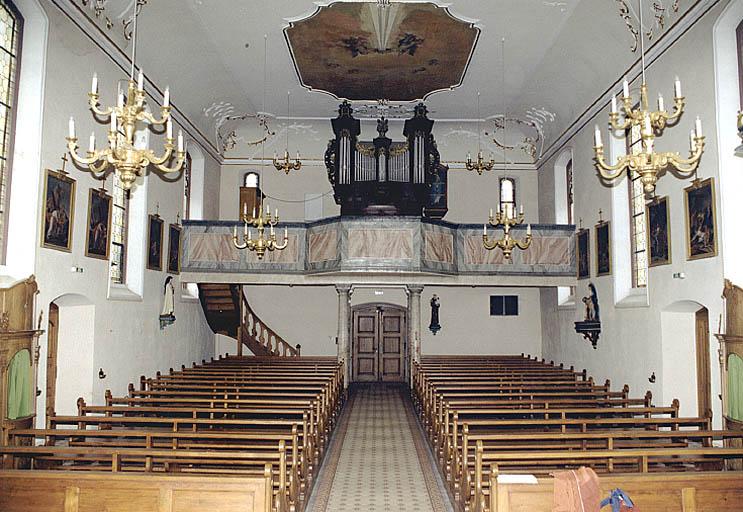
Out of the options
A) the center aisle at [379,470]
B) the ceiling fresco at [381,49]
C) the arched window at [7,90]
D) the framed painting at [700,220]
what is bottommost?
the center aisle at [379,470]

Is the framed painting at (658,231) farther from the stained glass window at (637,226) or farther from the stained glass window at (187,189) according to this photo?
the stained glass window at (187,189)

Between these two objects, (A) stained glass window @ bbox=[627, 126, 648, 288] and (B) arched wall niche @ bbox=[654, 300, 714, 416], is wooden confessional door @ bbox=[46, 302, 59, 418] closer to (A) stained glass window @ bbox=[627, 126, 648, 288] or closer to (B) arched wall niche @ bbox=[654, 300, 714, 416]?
(B) arched wall niche @ bbox=[654, 300, 714, 416]

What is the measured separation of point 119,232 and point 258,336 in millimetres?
8567

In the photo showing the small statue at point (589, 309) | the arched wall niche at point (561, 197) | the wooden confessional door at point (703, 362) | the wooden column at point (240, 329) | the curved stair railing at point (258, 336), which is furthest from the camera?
the curved stair railing at point (258, 336)

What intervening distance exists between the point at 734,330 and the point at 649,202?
12.6 feet


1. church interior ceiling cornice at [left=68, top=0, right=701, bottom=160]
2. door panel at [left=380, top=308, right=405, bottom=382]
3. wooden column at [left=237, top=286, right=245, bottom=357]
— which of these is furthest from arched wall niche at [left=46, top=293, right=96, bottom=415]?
door panel at [left=380, top=308, right=405, bottom=382]

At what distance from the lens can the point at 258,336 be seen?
21.5 m

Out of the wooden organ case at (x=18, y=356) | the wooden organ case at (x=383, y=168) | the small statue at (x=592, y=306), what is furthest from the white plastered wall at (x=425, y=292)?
the wooden organ case at (x=18, y=356)

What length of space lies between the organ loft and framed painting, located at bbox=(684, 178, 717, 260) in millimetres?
64

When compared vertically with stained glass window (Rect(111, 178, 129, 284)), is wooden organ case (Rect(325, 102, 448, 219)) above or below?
above

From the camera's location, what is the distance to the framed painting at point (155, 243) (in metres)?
14.5

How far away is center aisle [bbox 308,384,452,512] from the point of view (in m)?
7.91

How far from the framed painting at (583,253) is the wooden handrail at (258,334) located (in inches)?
366

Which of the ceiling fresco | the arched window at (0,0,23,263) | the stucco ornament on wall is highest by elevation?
the ceiling fresco
